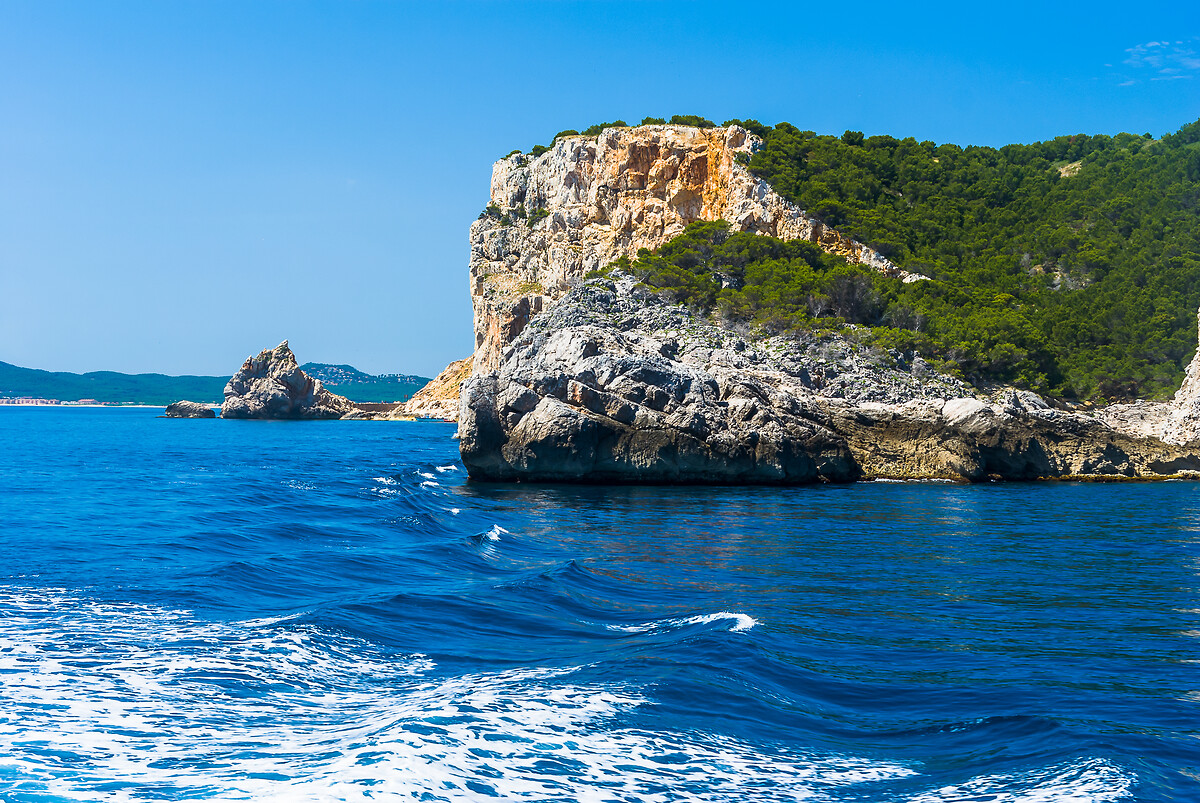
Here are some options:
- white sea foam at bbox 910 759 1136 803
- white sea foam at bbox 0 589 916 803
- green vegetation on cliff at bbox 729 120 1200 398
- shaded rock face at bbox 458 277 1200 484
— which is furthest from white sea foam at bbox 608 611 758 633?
green vegetation on cliff at bbox 729 120 1200 398

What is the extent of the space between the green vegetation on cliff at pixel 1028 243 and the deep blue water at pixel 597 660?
22686mm

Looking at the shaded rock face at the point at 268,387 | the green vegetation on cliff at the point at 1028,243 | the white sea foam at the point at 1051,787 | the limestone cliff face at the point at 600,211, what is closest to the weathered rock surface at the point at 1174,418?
the green vegetation on cliff at the point at 1028,243

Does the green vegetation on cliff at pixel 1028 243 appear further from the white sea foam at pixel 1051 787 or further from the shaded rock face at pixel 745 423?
the white sea foam at pixel 1051 787

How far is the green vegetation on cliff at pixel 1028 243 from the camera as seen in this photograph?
137 ft

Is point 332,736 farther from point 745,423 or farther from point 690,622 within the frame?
point 745,423

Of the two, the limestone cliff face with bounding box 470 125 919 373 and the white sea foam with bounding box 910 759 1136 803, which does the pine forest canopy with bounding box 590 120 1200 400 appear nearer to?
the limestone cliff face with bounding box 470 125 919 373

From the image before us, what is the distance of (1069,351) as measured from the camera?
44312 millimetres

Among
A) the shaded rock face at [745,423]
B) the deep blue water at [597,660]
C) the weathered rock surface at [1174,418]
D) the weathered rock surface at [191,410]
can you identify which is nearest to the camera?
the deep blue water at [597,660]

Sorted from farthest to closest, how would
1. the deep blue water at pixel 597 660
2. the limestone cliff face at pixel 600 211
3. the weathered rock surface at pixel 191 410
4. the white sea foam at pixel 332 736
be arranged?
the weathered rock surface at pixel 191 410, the limestone cliff face at pixel 600 211, the deep blue water at pixel 597 660, the white sea foam at pixel 332 736

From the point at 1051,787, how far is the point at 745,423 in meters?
25.4

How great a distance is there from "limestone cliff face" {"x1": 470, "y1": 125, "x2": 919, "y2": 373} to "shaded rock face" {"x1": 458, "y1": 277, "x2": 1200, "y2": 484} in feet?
62.5

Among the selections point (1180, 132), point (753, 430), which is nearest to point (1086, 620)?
point (753, 430)

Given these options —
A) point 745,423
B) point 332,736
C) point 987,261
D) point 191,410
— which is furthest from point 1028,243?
point 191,410

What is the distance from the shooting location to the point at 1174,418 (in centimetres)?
3453
